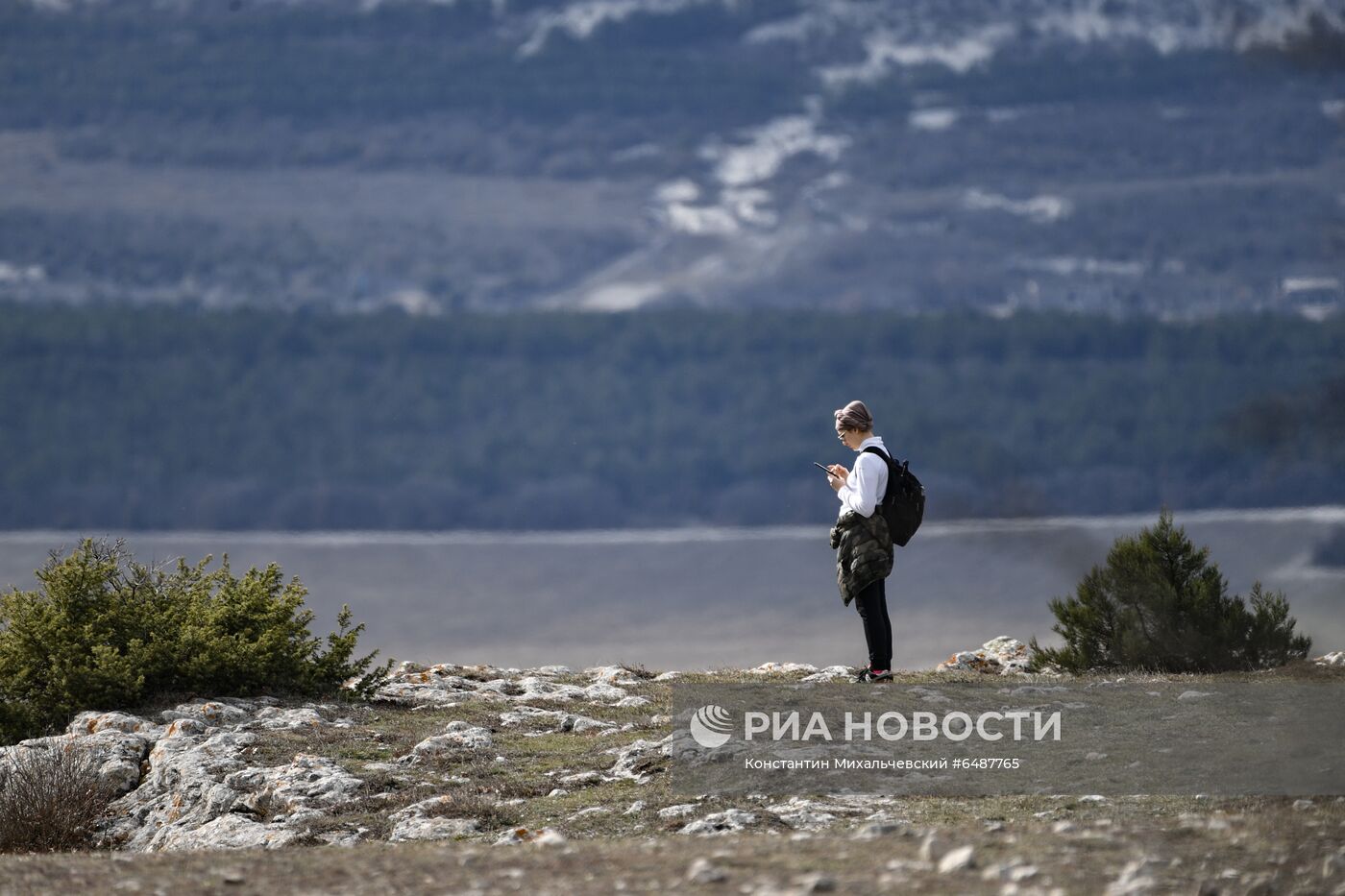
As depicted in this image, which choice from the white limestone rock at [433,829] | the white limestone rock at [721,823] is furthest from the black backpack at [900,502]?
the white limestone rock at [433,829]

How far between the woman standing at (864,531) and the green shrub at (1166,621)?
580cm

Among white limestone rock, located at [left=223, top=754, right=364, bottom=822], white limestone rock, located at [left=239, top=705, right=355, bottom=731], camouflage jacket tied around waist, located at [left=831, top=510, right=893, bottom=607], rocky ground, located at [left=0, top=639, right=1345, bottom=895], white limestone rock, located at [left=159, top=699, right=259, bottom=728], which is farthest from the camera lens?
white limestone rock, located at [left=159, top=699, right=259, bottom=728]

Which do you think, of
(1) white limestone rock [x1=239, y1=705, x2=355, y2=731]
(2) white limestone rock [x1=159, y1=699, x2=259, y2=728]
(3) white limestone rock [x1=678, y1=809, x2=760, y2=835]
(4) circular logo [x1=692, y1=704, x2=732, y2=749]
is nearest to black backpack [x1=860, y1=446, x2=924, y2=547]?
(4) circular logo [x1=692, y1=704, x2=732, y2=749]

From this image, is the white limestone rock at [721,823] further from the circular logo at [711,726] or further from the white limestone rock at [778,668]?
the white limestone rock at [778,668]

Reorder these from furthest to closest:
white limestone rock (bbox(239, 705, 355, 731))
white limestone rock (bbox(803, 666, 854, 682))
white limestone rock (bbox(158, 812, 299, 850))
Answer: white limestone rock (bbox(803, 666, 854, 682)), white limestone rock (bbox(239, 705, 355, 731)), white limestone rock (bbox(158, 812, 299, 850))

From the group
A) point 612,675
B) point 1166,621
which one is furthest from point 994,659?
point 612,675

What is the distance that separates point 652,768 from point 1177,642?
9.13m

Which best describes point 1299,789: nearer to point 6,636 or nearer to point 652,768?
point 652,768

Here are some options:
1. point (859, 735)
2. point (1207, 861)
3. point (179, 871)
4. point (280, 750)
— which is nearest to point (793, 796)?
point (859, 735)

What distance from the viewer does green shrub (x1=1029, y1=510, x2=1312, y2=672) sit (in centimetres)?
1780

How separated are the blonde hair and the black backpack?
0.72ft

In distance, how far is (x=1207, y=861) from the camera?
7.19 meters

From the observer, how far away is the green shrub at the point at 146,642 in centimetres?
1505

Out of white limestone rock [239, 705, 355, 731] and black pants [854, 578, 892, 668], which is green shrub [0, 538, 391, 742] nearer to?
white limestone rock [239, 705, 355, 731]
